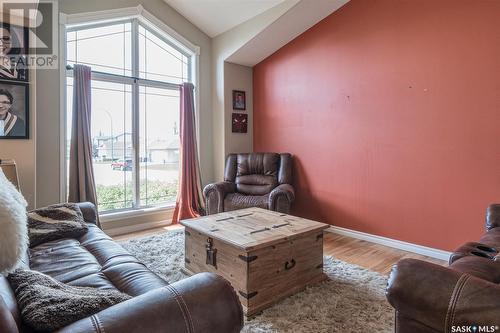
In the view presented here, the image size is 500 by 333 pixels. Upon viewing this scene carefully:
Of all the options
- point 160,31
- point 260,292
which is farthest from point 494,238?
point 160,31

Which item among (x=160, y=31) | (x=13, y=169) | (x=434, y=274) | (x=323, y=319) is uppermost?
(x=160, y=31)

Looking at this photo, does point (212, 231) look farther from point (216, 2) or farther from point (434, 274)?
point (216, 2)

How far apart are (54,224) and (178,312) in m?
1.74

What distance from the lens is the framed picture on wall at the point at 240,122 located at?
4.61 m

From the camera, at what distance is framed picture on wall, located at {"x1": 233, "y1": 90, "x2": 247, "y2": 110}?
15.1 ft

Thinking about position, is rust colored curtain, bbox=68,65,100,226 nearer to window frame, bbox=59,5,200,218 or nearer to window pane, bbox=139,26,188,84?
window frame, bbox=59,5,200,218

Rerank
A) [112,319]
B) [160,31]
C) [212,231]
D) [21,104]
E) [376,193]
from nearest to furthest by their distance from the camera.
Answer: [112,319]
[212,231]
[21,104]
[376,193]
[160,31]

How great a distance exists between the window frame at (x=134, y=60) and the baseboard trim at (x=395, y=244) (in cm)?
250

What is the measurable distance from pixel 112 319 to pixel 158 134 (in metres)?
3.69

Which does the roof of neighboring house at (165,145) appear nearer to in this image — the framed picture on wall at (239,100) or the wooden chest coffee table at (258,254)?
the framed picture on wall at (239,100)

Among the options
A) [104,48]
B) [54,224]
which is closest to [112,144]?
[104,48]

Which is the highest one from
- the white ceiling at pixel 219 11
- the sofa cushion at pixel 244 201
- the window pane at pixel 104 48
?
the white ceiling at pixel 219 11

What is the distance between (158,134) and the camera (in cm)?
428

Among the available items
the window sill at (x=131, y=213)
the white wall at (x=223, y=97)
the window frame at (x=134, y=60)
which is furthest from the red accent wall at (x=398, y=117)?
the window sill at (x=131, y=213)
